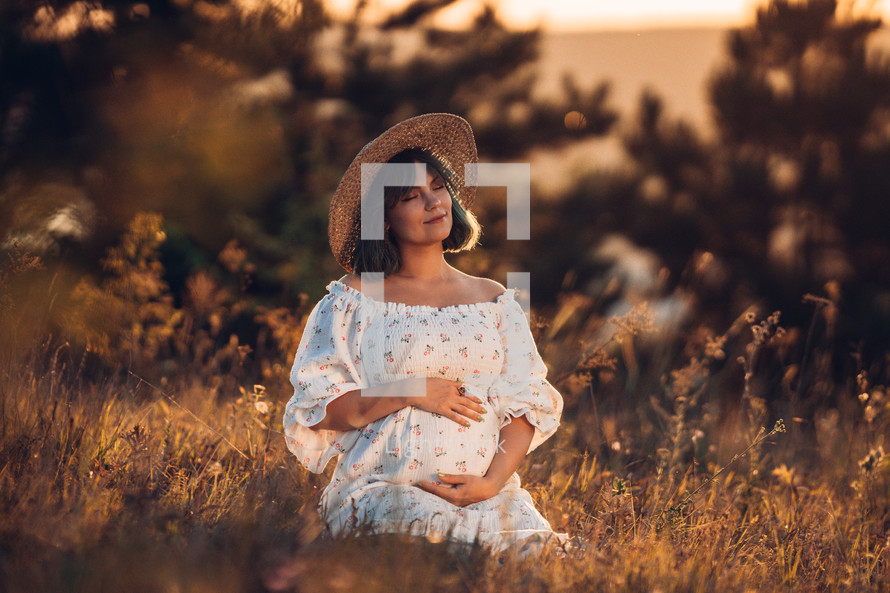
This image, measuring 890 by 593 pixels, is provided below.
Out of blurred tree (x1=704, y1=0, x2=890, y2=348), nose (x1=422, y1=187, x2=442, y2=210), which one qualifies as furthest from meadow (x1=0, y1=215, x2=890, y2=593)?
blurred tree (x1=704, y1=0, x2=890, y2=348)

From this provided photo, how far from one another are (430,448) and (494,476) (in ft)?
0.70

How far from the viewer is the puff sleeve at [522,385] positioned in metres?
2.82

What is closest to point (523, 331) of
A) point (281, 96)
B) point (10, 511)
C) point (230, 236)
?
point (10, 511)

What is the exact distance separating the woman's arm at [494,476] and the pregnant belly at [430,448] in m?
0.04

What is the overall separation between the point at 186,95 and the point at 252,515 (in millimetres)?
4962

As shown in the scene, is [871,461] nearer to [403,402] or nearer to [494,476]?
[494,476]

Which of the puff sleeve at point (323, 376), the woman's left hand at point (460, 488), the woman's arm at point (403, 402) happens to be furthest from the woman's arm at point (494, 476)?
the puff sleeve at point (323, 376)

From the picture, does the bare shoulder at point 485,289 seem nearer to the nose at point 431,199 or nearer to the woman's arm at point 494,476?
the nose at point 431,199

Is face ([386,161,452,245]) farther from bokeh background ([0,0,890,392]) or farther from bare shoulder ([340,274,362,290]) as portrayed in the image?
bokeh background ([0,0,890,392])

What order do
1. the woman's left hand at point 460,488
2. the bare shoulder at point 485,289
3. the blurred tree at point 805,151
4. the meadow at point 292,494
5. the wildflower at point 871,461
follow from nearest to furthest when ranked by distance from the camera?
the meadow at point 292,494 → the woman's left hand at point 460,488 → the bare shoulder at point 485,289 → the wildflower at point 871,461 → the blurred tree at point 805,151

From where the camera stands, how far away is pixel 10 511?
2.19 metres

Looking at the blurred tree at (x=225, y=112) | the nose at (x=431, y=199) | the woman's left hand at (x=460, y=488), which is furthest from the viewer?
the blurred tree at (x=225, y=112)

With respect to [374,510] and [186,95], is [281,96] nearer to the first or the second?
[186,95]

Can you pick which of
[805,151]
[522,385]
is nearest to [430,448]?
[522,385]
